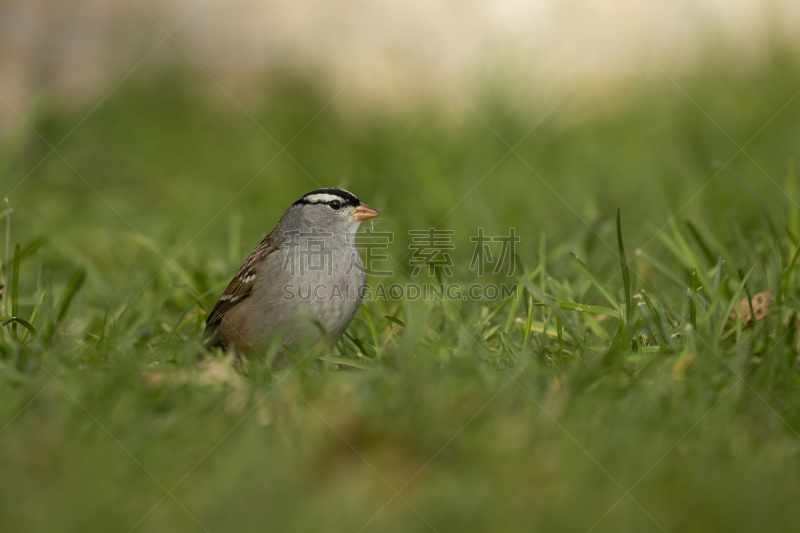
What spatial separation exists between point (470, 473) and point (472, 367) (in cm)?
65

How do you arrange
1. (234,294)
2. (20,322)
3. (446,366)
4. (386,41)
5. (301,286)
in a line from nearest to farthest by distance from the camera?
(446,366)
(20,322)
(301,286)
(234,294)
(386,41)

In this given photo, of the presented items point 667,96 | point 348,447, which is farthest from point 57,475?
point 667,96

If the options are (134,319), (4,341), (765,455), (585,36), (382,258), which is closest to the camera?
(765,455)

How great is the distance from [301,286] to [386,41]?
5.21m

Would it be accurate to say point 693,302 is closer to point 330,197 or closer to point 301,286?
point 301,286

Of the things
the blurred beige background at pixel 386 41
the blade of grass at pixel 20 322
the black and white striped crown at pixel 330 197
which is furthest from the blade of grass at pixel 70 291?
the blurred beige background at pixel 386 41

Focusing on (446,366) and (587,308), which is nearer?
(446,366)

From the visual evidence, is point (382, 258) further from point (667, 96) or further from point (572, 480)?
point (667, 96)

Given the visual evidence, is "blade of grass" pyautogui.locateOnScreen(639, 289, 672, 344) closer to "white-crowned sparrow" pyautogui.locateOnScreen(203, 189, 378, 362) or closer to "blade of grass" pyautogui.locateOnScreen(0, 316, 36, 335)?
"white-crowned sparrow" pyautogui.locateOnScreen(203, 189, 378, 362)

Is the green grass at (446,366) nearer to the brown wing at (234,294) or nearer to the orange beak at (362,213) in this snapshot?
the brown wing at (234,294)

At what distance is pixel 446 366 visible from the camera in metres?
3.28

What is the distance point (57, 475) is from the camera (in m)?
2.55

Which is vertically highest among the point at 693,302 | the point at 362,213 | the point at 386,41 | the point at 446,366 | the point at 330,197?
the point at 386,41

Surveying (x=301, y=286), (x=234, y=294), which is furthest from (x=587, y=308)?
(x=234, y=294)
